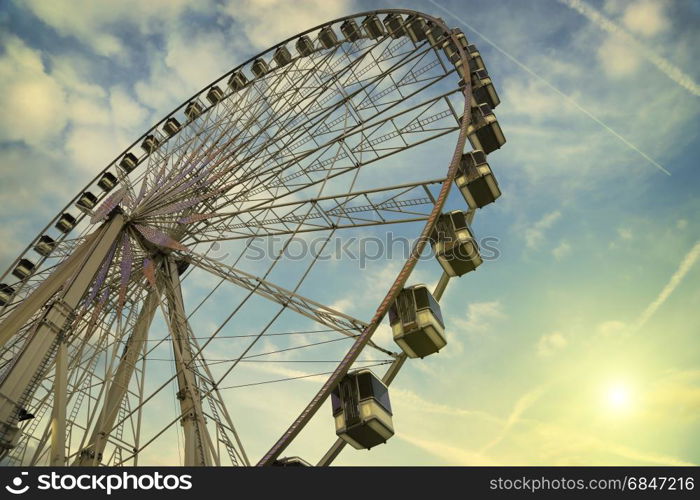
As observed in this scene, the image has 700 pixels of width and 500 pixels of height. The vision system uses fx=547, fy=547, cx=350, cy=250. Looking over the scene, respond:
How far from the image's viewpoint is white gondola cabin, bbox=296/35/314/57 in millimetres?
17922

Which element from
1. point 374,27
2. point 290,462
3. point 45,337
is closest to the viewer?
point 290,462

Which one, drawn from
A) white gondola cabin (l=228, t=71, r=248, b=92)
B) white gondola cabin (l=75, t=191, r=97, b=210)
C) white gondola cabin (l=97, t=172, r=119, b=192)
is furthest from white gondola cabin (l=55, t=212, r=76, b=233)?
white gondola cabin (l=228, t=71, r=248, b=92)

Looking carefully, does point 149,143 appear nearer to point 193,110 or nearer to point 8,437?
point 193,110

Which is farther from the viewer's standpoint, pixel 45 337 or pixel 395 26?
pixel 395 26

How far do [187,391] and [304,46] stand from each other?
1183 cm

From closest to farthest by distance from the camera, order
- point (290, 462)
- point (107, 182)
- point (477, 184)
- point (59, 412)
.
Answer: point (290, 462) → point (59, 412) → point (477, 184) → point (107, 182)

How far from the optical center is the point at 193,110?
19484 millimetres

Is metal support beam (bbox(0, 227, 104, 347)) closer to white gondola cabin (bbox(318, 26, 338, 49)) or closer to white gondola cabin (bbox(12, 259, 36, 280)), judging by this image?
white gondola cabin (bbox(12, 259, 36, 280))

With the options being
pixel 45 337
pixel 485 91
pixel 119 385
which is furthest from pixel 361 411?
pixel 485 91

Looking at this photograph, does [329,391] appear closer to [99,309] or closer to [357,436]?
[357,436]

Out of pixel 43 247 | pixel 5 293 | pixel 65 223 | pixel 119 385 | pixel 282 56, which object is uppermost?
pixel 282 56

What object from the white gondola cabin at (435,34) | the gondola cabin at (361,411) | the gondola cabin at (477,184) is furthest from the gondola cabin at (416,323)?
the white gondola cabin at (435,34)
